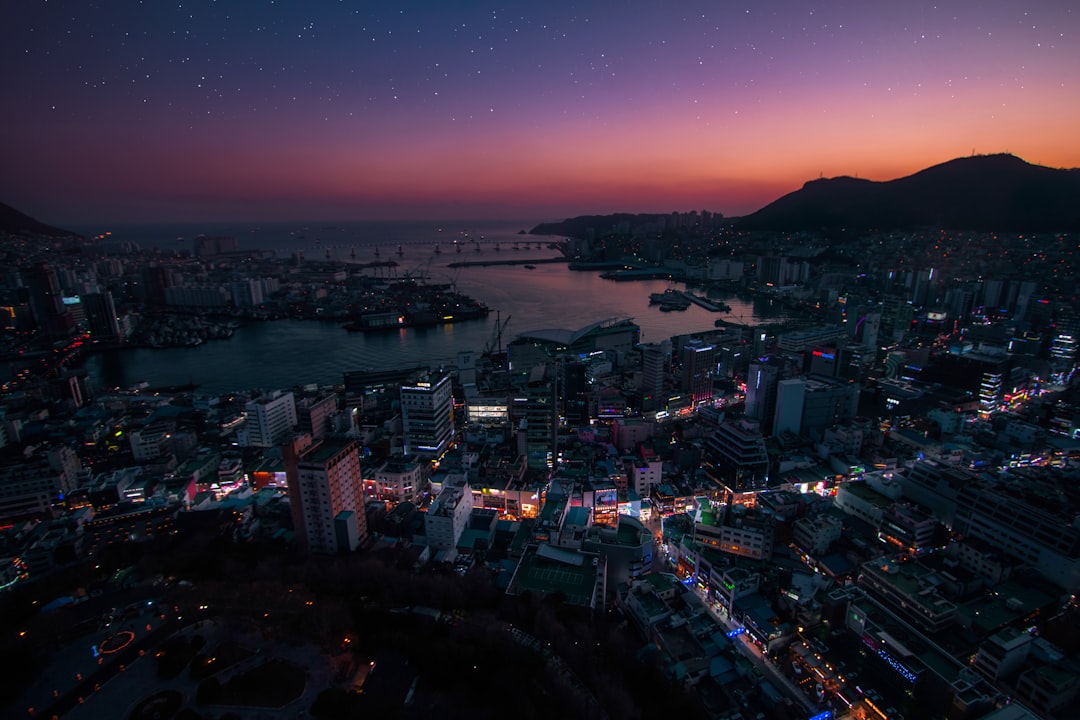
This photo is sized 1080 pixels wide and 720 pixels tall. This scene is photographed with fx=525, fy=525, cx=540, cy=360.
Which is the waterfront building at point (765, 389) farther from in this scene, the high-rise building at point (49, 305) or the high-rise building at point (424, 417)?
the high-rise building at point (49, 305)

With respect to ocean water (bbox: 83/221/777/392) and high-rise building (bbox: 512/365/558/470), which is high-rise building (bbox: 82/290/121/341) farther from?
high-rise building (bbox: 512/365/558/470)

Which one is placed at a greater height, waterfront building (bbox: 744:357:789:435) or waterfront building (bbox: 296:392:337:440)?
waterfront building (bbox: 744:357:789:435)

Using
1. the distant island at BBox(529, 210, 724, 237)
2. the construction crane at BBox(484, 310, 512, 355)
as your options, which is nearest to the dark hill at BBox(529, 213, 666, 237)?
the distant island at BBox(529, 210, 724, 237)

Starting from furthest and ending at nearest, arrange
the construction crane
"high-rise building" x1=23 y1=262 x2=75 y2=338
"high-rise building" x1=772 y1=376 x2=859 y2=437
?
1. "high-rise building" x1=23 y1=262 x2=75 y2=338
2. the construction crane
3. "high-rise building" x1=772 y1=376 x2=859 y2=437

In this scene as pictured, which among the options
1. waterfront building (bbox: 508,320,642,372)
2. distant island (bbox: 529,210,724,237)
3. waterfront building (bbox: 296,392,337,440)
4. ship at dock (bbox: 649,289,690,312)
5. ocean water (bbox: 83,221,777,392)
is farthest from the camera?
distant island (bbox: 529,210,724,237)

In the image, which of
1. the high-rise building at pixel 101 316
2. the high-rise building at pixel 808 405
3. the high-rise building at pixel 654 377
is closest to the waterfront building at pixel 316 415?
the high-rise building at pixel 654 377

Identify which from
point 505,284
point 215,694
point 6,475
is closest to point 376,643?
point 215,694

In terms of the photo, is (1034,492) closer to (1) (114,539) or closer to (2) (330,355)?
(1) (114,539)
